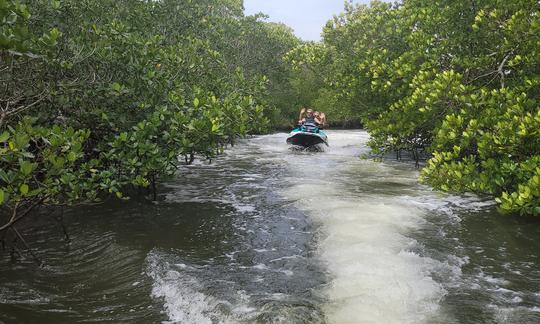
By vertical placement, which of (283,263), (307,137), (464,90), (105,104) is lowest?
(283,263)

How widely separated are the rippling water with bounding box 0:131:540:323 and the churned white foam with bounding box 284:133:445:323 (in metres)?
0.02

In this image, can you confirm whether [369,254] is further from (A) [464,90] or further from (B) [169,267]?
(A) [464,90]

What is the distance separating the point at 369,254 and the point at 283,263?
4.30ft

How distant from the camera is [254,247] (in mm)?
6906

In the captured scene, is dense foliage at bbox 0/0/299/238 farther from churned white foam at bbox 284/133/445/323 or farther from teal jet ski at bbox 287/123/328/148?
teal jet ski at bbox 287/123/328/148

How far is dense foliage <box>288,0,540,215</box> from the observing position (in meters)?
6.10

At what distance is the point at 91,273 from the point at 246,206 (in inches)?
165

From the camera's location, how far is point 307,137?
1880 centimetres

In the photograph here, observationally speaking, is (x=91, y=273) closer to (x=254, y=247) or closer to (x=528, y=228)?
(x=254, y=247)

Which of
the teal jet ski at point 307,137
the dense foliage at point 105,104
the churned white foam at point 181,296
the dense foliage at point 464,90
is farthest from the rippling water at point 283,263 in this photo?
the teal jet ski at point 307,137

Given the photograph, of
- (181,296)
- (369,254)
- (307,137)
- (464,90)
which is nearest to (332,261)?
(369,254)

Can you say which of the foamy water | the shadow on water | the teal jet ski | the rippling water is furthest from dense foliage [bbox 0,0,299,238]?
the teal jet ski

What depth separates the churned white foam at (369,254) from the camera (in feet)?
15.9

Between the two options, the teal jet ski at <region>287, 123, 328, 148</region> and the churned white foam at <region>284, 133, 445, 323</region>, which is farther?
the teal jet ski at <region>287, 123, 328, 148</region>
